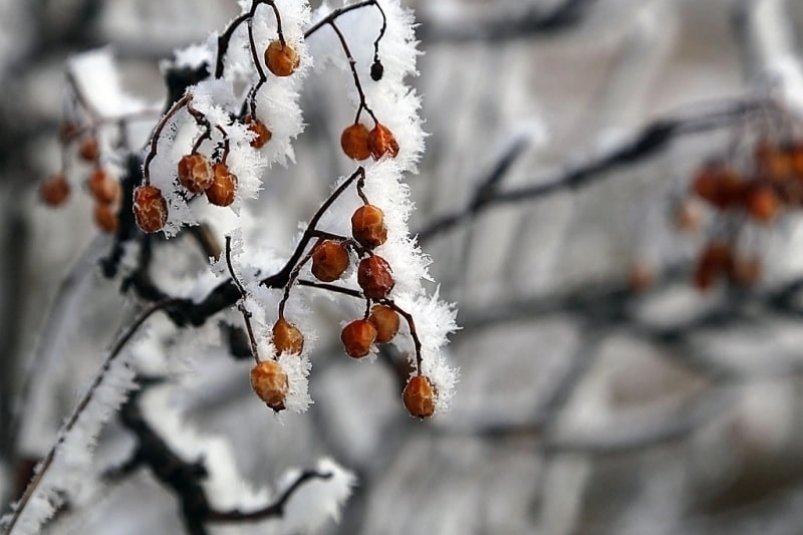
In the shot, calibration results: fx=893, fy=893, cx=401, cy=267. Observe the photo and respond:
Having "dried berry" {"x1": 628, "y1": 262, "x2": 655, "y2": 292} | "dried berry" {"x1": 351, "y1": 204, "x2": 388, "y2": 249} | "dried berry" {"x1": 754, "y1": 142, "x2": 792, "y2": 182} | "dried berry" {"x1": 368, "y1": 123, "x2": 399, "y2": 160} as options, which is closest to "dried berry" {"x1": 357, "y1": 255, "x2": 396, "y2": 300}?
"dried berry" {"x1": 351, "y1": 204, "x2": 388, "y2": 249}

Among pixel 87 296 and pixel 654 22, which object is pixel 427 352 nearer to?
pixel 87 296

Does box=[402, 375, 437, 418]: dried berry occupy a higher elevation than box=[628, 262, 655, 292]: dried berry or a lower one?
lower

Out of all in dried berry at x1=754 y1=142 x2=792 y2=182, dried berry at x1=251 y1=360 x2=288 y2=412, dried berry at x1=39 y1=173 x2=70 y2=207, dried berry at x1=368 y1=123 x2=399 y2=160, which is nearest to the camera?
dried berry at x1=251 y1=360 x2=288 y2=412

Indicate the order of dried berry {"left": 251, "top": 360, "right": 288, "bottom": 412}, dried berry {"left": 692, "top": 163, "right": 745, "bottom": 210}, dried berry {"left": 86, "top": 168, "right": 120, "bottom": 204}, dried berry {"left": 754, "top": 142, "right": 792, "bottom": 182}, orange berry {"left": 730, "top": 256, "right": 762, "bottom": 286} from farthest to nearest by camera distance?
orange berry {"left": 730, "top": 256, "right": 762, "bottom": 286} < dried berry {"left": 692, "top": 163, "right": 745, "bottom": 210} < dried berry {"left": 754, "top": 142, "right": 792, "bottom": 182} < dried berry {"left": 86, "top": 168, "right": 120, "bottom": 204} < dried berry {"left": 251, "top": 360, "right": 288, "bottom": 412}

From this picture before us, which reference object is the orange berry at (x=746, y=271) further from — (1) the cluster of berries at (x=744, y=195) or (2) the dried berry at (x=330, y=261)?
(2) the dried berry at (x=330, y=261)

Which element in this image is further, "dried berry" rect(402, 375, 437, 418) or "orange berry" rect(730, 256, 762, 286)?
"orange berry" rect(730, 256, 762, 286)

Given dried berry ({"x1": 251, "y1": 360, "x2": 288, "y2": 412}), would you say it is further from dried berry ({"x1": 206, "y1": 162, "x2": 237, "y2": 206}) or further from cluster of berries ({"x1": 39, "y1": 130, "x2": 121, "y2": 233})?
cluster of berries ({"x1": 39, "y1": 130, "x2": 121, "y2": 233})

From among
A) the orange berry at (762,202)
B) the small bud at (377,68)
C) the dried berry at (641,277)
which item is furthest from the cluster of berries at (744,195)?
the small bud at (377,68)
